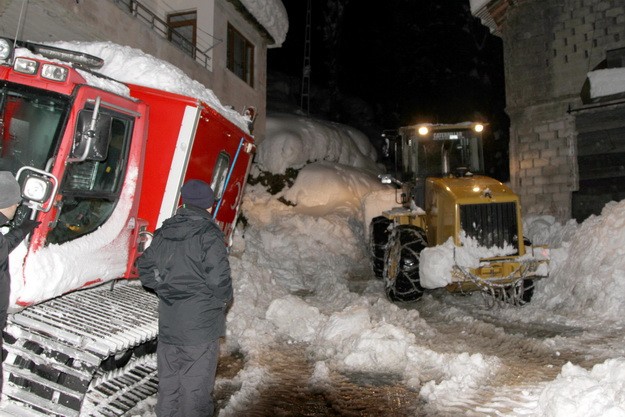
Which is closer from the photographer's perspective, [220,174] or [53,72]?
[53,72]

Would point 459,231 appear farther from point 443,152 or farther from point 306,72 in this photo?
point 306,72

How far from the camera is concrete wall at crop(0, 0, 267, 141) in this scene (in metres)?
6.41

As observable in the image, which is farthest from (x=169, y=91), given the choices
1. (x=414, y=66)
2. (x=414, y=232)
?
(x=414, y=66)

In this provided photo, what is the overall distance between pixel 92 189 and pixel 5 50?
51.7 inches

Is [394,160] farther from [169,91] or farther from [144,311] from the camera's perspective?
[144,311]

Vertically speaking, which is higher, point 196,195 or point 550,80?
point 550,80

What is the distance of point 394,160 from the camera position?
9.70m

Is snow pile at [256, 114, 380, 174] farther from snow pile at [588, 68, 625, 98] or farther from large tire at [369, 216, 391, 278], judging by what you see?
snow pile at [588, 68, 625, 98]

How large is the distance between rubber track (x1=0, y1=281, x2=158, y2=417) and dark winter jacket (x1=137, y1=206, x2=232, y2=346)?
571 mm

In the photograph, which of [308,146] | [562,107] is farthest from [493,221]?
[308,146]

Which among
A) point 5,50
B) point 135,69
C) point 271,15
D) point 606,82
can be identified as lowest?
point 5,50

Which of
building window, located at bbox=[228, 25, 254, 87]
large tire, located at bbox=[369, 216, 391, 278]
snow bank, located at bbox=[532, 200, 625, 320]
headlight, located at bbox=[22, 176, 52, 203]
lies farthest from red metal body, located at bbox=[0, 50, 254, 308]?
building window, located at bbox=[228, 25, 254, 87]

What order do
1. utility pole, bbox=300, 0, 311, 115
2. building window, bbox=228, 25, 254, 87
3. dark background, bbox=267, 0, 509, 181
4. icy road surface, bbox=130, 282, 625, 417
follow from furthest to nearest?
dark background, bbox=267, 0, 509, 181, utility pole, bbox=300, 0, 311, 115, building window, bbox=228, 25, 254, 87, icy road surface, bbox=130, 282, 625, 417

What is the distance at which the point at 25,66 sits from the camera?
12.3 feet
